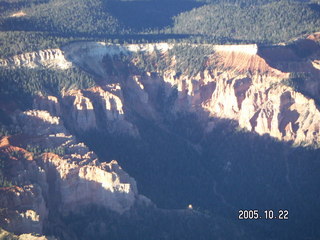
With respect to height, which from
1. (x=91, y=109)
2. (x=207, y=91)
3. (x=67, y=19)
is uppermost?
(x=67, y=19)

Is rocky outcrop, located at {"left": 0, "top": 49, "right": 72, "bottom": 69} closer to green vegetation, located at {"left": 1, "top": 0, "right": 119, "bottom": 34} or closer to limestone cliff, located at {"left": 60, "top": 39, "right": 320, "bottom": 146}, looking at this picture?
limestone cliff, located at {"left": 60, "top": 39, "right": 320, "bottom": 146}

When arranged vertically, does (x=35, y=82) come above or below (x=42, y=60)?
below

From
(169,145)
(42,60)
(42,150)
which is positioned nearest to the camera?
(42,150)

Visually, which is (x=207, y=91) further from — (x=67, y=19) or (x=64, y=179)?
(x=64, y=179)

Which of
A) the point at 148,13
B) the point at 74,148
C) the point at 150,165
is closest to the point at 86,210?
the point at 74,148

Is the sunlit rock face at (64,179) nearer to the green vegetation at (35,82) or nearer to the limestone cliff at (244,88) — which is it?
the green vegetation at (35,82)
